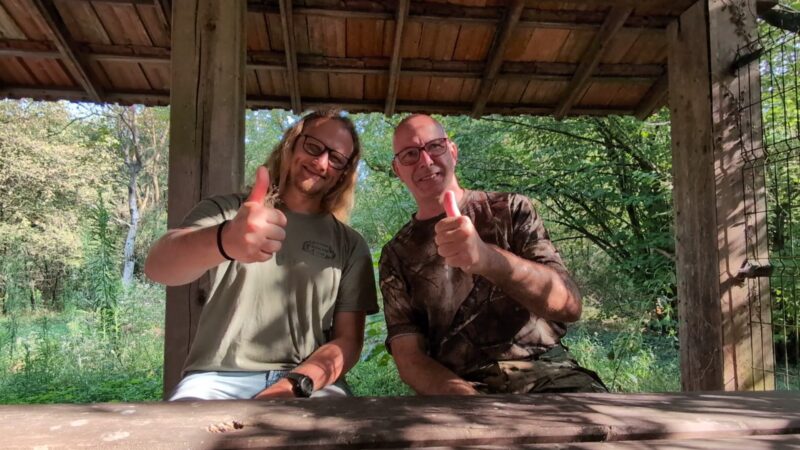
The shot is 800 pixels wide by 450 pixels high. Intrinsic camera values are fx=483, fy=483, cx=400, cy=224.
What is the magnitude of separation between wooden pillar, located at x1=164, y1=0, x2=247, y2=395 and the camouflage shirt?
0.85 metres

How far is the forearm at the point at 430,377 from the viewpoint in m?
1.85

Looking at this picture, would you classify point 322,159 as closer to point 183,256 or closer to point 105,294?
point 183,256

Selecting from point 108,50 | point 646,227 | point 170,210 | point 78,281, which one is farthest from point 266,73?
point 78,281

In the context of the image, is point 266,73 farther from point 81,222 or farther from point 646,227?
point 81,222

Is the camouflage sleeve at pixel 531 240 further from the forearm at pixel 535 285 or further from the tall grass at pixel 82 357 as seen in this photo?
the tall grass at pixel 82 357

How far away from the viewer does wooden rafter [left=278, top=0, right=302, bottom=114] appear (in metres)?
2.62

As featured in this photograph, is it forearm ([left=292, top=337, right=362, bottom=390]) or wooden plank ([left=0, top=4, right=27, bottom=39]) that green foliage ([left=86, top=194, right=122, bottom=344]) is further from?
forearm ([left=292, top=337, right=362, bottom=390])

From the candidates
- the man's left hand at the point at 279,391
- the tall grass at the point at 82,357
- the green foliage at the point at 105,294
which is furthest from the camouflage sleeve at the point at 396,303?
the green foliage at the point at 105,294

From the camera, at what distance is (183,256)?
63.3 inches

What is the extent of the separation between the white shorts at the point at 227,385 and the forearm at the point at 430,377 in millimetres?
304

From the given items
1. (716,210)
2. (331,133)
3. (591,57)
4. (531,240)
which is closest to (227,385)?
(331,133)

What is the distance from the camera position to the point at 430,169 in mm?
2148

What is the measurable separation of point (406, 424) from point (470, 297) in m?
1.09

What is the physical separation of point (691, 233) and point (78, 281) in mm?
15496
